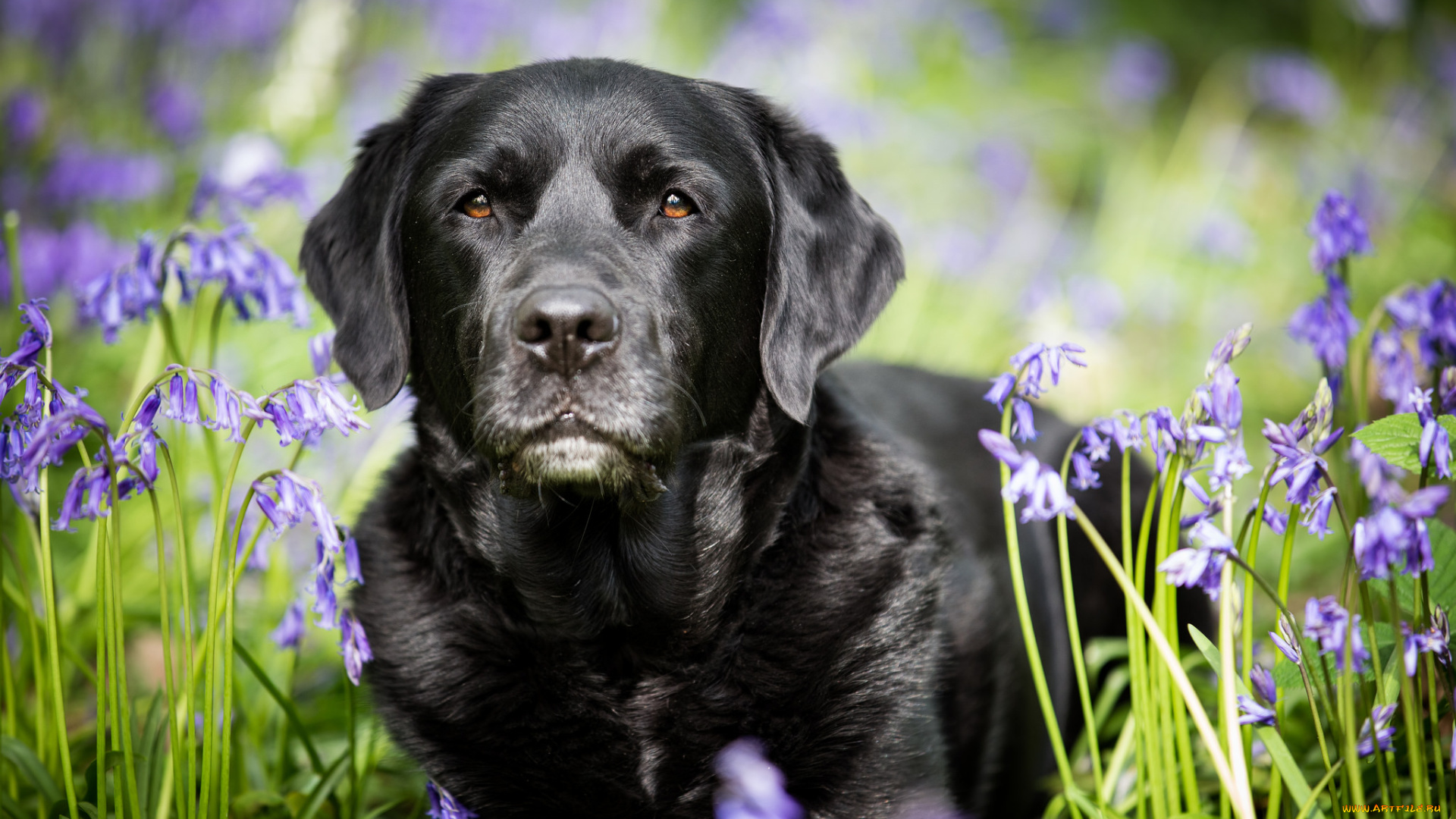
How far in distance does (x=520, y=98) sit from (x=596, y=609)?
45.7 inches

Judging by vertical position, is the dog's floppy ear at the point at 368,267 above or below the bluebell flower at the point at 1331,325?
below

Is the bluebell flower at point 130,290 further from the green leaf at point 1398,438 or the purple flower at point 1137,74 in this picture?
the purple flower at point 1137,74

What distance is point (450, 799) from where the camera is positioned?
217 centimetres

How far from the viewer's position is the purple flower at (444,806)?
2.15 m

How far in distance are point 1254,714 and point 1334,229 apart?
1.19 meters

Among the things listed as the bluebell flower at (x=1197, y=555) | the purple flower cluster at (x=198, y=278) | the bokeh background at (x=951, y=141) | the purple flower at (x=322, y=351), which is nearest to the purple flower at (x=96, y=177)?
the bokeh background at (x=951, y=141)

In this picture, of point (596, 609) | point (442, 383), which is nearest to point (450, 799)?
point (596, 609)

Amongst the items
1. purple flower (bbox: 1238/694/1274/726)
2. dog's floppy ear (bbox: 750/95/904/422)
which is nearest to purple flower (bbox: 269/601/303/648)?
dog's floppy ear (bbox: 750/95/904/422)

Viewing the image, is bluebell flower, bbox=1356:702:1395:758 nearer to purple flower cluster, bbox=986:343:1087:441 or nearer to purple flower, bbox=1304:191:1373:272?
purple flower cluster, bbox=986:343:1087:441

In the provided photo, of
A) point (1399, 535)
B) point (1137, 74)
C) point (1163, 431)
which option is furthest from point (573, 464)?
point (1137, 74)

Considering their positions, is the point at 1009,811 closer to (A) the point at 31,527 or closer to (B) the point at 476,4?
(A) the point at 31,527

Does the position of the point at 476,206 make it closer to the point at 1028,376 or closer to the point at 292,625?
the point at 292,625

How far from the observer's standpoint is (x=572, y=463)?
219cm

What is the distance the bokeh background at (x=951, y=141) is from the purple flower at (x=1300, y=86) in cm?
3
